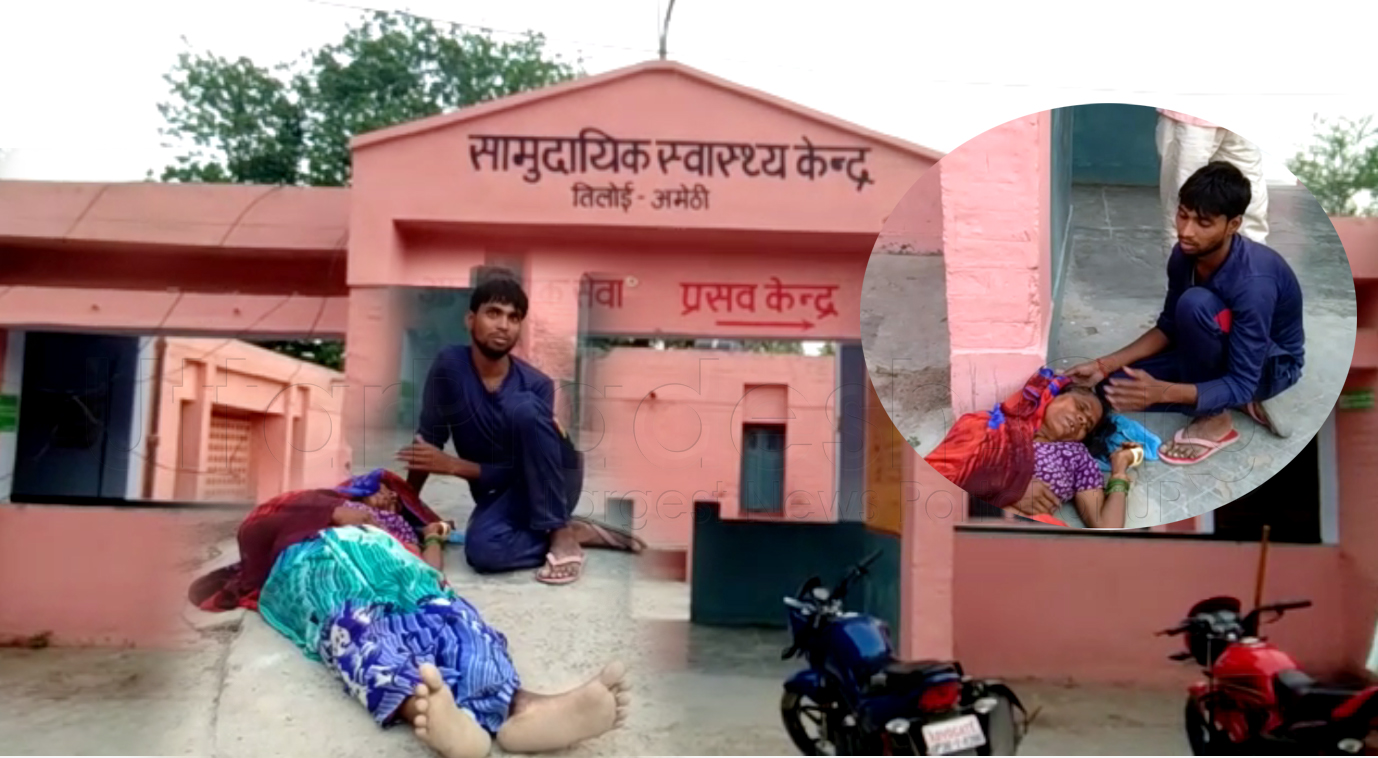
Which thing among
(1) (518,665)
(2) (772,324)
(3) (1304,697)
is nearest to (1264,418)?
(3) (1304,697)

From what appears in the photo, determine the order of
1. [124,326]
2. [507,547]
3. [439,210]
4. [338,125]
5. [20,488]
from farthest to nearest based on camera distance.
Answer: [338,125] < [20,488] < [124,326] < [439,210] < [507,547]

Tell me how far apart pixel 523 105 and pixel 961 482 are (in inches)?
99.7

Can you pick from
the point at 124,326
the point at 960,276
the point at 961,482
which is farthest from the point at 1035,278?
the point at 124,326

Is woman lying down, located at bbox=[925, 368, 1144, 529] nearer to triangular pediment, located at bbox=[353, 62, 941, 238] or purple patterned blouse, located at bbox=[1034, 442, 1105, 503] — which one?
purple patterned blouse, located at bbox=[1034, 442, 1105, 503]

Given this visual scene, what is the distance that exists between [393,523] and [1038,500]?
251cm

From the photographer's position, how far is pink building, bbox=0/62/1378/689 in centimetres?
470

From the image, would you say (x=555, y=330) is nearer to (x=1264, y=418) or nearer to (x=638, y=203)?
(x=638, y=203)

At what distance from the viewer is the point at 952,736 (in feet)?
13.3

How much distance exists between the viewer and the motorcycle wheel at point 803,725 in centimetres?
464

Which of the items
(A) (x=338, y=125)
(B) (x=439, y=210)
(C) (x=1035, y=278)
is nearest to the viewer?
(C) (x=1035, y=278)

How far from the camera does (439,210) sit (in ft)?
16.6

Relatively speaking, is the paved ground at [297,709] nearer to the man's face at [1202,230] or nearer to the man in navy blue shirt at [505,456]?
the man in navy blue shirt at [505,456]

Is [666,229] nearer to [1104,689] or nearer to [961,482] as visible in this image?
[961,482]

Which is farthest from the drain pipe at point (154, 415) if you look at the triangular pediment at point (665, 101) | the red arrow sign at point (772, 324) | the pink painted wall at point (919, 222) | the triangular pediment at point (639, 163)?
the pink painted wall at point (919, 222)
